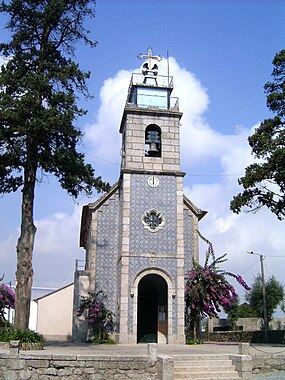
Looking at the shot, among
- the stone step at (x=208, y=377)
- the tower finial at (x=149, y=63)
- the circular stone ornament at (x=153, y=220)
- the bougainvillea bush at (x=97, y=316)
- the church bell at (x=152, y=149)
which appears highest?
the tower finial at (x=149, y=63)

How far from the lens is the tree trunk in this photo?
56.9 ft

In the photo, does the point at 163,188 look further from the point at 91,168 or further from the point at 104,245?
the point at 91,168

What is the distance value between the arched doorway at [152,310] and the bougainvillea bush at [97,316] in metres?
2.16

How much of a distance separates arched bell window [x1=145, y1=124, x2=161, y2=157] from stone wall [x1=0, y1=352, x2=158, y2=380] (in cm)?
1542

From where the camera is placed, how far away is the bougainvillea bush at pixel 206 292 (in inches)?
981

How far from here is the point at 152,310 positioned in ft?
90.3

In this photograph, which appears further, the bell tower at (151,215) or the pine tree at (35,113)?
the bell tower at (151,215)

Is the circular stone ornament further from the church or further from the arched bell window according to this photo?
the arched bell window

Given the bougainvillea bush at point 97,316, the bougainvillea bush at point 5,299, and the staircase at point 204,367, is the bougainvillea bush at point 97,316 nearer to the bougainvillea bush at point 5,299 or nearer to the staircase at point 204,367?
the bougainvillea bush at point 5,299

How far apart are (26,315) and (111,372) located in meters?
5.18

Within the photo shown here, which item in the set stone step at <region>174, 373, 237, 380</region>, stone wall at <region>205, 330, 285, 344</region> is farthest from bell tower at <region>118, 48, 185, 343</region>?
stone step at <region>174, 373, 237, 380</region>

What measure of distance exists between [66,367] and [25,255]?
18.0ft

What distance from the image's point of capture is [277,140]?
2005 centimetres

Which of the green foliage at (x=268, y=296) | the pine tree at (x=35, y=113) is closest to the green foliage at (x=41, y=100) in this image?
the pine tree at (x=35, y=113)
